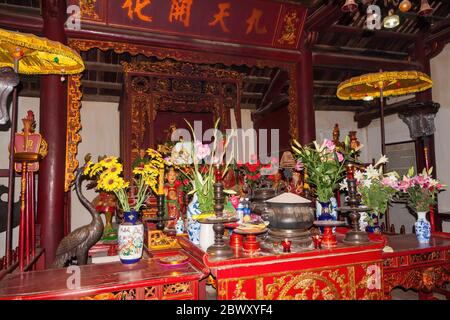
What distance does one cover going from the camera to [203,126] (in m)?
6.99

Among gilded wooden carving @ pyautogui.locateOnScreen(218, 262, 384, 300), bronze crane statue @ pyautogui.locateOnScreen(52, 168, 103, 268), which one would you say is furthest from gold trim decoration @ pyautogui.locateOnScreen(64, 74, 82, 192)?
gilded wooden carving @ pyautogui.locateOnScreen(218, 262, 384, 300)

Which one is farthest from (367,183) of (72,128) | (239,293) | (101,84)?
(101,84)

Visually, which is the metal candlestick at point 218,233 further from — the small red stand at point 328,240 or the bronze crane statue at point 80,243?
the bronze crane statue at point 80,243

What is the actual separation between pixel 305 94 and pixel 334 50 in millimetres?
1703

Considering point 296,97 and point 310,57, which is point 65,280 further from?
point 310,57

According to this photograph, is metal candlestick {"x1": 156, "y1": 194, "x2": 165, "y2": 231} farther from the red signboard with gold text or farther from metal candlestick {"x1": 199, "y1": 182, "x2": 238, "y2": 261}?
the red signboard with gold text

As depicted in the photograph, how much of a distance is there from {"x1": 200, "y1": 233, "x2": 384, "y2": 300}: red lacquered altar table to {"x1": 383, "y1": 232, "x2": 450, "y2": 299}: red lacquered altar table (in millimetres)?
312

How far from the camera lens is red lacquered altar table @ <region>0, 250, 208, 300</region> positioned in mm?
1745

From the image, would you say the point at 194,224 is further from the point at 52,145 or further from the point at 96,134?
the point at 96,134

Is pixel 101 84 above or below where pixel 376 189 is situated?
above

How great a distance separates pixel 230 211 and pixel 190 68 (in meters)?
4.09

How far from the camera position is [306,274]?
210 cm

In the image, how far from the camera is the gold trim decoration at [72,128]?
3.74 meters

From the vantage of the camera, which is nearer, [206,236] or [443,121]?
[206,236]
